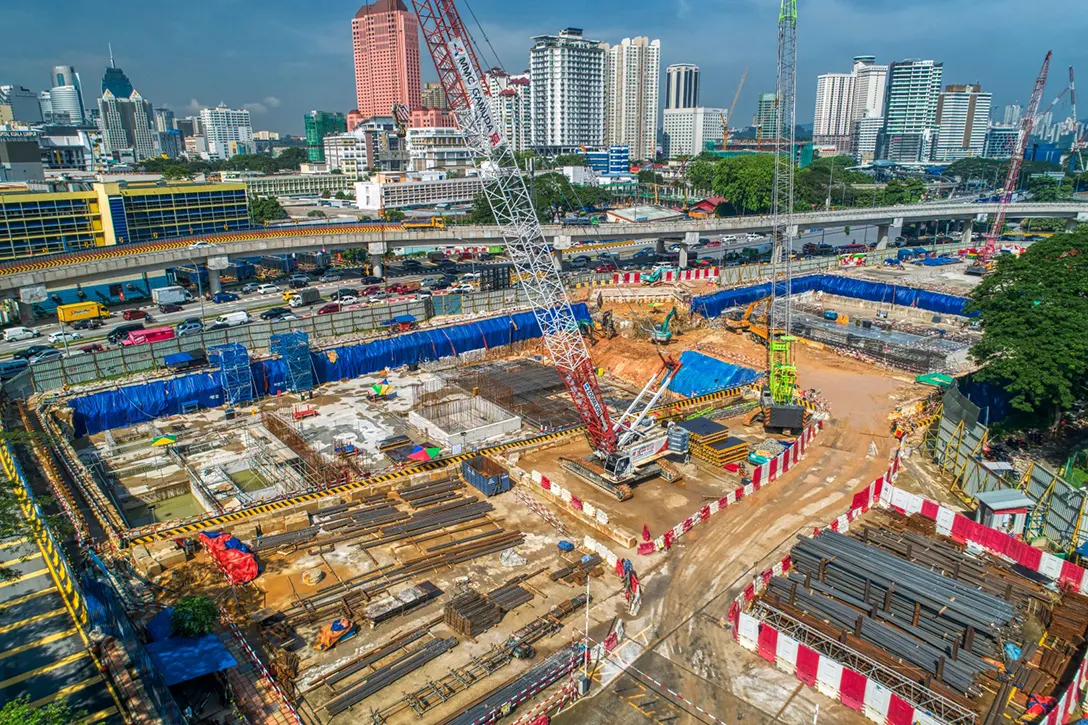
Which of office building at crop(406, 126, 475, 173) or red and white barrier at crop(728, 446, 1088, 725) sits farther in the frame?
office building at crop(406, 126, 475, 173)

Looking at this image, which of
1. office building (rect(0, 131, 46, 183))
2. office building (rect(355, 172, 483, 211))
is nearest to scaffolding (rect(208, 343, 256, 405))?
office building (rect(0, 131, 46, 183))

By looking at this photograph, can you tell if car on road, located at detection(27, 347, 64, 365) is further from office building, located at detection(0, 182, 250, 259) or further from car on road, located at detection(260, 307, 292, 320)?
office building, located at detection(0, 182, 250, 259)

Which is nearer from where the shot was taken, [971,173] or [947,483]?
[947,483]

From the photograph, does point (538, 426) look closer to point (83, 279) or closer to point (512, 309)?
point (512, 309)

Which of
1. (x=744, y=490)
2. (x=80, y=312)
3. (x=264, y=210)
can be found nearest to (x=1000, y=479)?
(x=744, y=490)

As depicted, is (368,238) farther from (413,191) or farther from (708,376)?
(413,191)

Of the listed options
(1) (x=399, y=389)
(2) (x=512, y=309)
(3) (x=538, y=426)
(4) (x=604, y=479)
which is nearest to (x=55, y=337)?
(1) (x=399, y=389)
